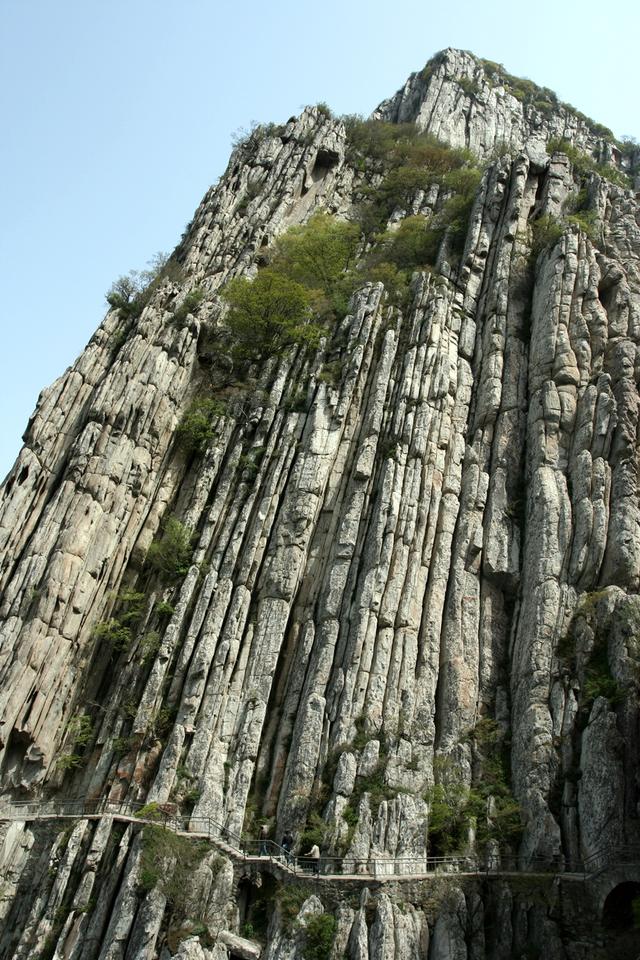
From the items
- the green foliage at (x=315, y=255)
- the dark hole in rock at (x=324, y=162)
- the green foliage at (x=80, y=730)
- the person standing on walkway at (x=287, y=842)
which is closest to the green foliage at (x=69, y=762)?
the green foliage at (x=80, y=730)

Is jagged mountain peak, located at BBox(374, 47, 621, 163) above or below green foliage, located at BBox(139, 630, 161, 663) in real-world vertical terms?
above

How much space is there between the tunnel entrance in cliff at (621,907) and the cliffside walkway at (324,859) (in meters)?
0.58

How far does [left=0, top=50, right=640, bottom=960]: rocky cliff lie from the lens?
2262 centimetres

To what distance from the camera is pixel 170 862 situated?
23.0 metres

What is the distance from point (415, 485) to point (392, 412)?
447 centimetres

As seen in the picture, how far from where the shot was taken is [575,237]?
39562 millimetres

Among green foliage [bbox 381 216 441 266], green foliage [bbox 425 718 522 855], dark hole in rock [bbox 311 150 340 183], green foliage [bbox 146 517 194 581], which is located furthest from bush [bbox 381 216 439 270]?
green foliage [bbox 425 718 522 855]

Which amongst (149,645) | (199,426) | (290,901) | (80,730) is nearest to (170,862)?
(290,901)

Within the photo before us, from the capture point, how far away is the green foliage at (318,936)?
21.0m

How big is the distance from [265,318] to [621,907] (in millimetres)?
30798

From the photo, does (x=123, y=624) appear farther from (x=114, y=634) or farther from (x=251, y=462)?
(x=251, y=462)

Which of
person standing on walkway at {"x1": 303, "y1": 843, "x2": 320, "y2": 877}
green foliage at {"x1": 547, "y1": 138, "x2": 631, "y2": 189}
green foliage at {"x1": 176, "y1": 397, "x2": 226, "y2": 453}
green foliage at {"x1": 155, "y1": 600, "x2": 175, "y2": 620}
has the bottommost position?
person standing on walkway at {"x1": 303, "y1": 843, "x2": 320, "y2": 877}

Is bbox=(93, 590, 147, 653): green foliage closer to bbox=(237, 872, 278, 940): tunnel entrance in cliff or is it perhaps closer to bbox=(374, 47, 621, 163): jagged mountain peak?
bbox=(237, 872, 278, 940): tunnel entrance in cliff

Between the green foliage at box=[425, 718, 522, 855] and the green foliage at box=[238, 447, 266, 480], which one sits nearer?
the green foliage at box=[425, 718, 522, 855]
